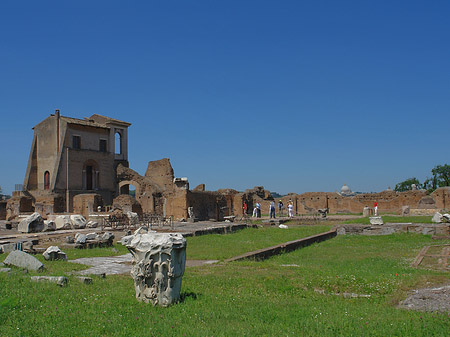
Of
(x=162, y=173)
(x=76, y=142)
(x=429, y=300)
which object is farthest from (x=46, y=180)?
(x=429, y=300)

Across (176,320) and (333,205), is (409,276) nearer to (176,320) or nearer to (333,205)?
(176,320)

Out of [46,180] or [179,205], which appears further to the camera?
[46,180]

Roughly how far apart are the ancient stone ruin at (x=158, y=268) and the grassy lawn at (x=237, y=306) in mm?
162

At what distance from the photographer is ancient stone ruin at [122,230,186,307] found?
17.6ft

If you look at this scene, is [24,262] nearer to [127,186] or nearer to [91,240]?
[91,240]

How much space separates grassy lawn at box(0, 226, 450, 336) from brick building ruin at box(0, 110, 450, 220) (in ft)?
68.4

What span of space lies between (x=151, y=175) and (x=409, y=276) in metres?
30.3

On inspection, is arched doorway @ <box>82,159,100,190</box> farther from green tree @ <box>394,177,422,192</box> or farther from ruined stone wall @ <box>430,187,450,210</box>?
green tree @ <box>394,177,422,192</box>

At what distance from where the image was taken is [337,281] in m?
7.30

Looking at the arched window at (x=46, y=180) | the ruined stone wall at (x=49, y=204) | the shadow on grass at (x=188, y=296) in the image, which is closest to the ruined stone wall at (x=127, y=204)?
the ruined stone wall at (x=49, y=204)

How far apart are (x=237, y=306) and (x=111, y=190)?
34.1m

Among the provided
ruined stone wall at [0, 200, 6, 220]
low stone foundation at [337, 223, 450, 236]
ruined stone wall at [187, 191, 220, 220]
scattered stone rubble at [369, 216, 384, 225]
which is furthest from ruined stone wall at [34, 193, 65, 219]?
scattered stone rubble at [369, 216, 384, 225]

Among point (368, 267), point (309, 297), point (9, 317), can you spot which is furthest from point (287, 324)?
point (368, 267)

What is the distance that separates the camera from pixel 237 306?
5.39 meters
